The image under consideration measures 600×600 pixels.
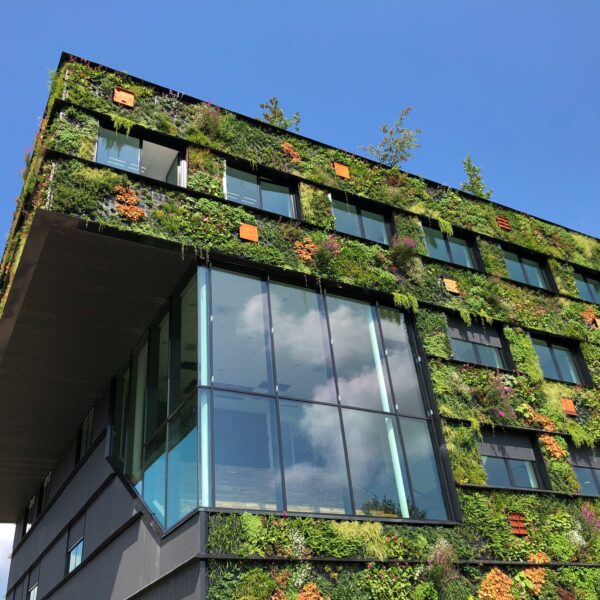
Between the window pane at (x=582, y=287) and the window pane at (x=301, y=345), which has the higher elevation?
the window pane at (x=582, y=287)

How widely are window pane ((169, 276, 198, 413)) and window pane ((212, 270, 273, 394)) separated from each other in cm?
39

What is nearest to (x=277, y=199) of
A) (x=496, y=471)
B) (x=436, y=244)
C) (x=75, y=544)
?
(x=436, y=244)

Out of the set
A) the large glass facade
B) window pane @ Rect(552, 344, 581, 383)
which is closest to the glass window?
Answer: the large glass facade

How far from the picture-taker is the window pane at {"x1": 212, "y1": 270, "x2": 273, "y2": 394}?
10914 mm

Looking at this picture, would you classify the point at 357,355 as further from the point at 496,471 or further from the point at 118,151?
the point at 118,151

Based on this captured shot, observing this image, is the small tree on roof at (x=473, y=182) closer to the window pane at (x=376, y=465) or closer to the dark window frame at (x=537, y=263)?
the dark window frame at (x=537, y=263)

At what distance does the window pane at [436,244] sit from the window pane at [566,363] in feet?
13.6

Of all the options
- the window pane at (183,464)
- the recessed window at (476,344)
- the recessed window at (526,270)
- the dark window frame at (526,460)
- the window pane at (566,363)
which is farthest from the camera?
the recessed window at (526,270)

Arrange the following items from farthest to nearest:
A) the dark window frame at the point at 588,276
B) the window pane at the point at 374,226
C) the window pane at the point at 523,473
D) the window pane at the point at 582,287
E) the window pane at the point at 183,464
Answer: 1. the dark window frame at the point at 588,276
2. the window pane at the point at 582,287
3. the window pane at the point at 374,226
4. the window pane at the point at 523,473
5. the window pane at the point at 183,464

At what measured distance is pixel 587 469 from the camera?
14.7 m

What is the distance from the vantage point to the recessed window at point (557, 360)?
1647cm

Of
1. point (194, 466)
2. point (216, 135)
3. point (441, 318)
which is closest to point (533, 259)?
point (441, 318)

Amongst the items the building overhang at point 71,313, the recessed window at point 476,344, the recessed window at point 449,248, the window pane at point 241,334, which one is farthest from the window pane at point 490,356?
the building overhang at point 71,313

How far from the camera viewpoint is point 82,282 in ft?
39.6
